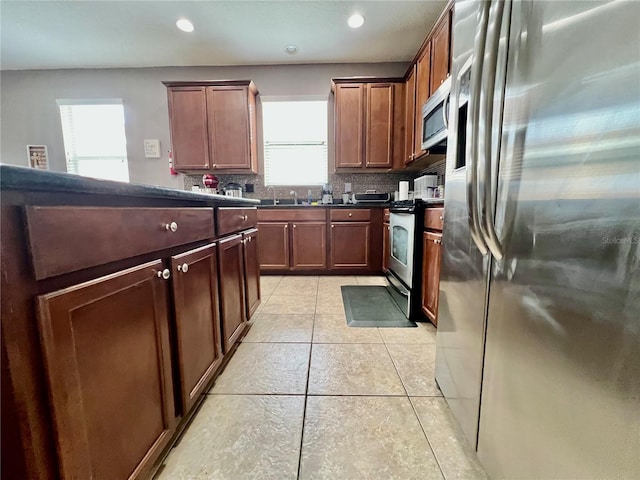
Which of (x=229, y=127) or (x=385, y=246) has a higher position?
(x=229, y=127)

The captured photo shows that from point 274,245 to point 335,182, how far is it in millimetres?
1298

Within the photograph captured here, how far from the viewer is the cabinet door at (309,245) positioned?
335 cm

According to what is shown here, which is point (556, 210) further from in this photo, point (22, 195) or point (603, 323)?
point (22, 195)

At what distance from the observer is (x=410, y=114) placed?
324cm

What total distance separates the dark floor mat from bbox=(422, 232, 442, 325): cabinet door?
0.70ft

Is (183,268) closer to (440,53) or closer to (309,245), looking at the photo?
(309,245)

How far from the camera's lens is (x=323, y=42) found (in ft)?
10.5

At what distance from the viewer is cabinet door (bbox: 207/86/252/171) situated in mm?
3436

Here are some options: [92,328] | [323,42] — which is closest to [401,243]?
[92,328]

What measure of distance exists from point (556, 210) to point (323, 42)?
3502 millimetres

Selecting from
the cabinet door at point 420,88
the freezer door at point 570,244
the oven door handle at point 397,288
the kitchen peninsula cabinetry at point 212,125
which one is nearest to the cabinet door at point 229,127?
the kitchen peninsula cabinetry at point 212,125

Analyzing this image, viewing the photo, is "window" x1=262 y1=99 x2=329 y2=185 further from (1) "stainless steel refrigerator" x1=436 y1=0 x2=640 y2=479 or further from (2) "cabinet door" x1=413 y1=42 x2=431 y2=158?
(1) "stainless steel refrigerator" x1=436 y1=0 x2=640 y2=479

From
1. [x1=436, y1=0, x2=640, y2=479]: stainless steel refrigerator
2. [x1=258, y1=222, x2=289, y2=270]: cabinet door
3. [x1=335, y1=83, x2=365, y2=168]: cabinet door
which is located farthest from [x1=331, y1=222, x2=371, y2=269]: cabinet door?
[x1=436, y1=0, x2=640, y2=479]: stainless steel refrigerator

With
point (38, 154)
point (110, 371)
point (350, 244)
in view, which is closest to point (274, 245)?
point (350, 244)
